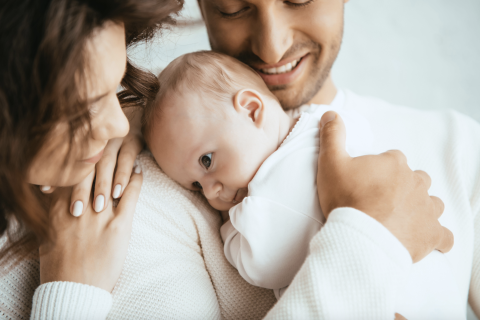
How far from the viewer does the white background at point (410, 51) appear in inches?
94.0

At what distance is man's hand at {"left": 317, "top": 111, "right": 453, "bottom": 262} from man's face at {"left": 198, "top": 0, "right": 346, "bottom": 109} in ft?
1.79

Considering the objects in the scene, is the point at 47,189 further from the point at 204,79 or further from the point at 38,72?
the point at 204,79

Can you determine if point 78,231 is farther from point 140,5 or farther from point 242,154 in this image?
point 140,5

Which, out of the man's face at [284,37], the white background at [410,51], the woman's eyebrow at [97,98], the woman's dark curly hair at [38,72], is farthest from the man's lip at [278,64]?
the white background at [410,51]

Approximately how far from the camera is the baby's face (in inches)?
41.4

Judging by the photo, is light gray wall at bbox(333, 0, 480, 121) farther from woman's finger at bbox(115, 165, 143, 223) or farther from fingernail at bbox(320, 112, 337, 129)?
woman's finger at bbox(115, 165, 143, 223)

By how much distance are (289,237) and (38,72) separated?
741 mm

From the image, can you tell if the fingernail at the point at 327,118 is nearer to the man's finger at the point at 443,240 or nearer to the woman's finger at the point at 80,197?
the man's finger at the point at 443,240

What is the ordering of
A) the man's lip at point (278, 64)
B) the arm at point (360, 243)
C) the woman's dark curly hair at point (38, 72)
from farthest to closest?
the man's lip at point (278, 64), the arm at point (360, 243), the woman's dark curly hair at point (38, 72)

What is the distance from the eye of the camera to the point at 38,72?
62 centimetres

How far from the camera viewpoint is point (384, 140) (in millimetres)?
1510

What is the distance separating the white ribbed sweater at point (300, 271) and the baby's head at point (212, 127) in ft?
0.37

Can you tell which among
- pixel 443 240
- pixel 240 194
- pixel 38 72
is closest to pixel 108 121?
pixel 38 72

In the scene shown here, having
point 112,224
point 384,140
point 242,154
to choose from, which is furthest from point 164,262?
point 384,140
